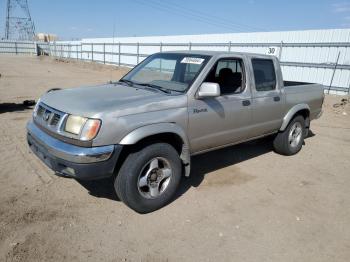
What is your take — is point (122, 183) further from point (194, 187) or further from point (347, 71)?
point (347, 71)

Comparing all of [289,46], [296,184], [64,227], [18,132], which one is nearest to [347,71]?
[289,46]

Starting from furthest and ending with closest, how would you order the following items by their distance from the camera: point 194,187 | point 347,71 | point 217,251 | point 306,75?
point 306,75
point 347,71
point 194,187
point 217,251

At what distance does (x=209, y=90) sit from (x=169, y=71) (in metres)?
0.89

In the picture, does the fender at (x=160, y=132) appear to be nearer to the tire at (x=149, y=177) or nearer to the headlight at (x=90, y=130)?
the tire at (x=149, y=177)

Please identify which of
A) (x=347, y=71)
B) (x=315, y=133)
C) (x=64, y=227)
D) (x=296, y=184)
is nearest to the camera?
(x=64, y=227)

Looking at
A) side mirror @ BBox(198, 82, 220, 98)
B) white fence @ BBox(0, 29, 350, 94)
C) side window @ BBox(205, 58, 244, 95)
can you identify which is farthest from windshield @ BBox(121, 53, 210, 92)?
white fence @ BBox(0, 29, 350, 94)

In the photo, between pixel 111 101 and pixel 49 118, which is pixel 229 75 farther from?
pixel 49 118

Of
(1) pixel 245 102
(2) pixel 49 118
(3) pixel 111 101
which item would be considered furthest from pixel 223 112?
(2) pixel 49 118

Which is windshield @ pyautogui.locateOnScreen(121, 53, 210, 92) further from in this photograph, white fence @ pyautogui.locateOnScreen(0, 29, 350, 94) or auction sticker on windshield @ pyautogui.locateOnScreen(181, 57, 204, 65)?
white fence @ pyautogui.locateOnScreen(0, 29, 350, 94)

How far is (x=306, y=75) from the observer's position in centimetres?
1538

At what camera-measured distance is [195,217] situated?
151 inches

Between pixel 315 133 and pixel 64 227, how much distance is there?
6.80m

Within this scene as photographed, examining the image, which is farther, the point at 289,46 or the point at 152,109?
the point at 289,46

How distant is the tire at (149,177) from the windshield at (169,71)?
36.0 inches
